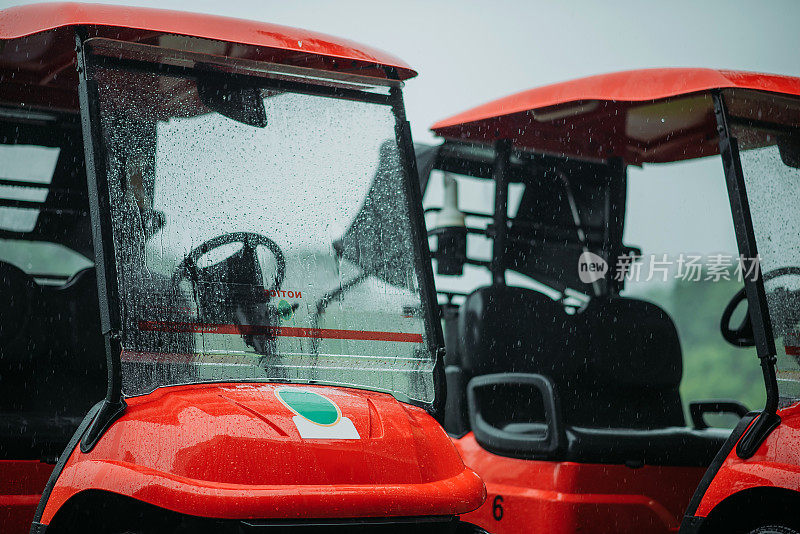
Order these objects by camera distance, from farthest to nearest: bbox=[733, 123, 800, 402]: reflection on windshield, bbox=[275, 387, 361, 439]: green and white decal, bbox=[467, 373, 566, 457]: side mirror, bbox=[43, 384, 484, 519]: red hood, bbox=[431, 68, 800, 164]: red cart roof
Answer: bbox=[467, 373, 566, 457]: side mirror → bbox=[431, 68, 800, 164]: red cart roof → bbox=[733, 123, 800, 402]: reflection on windshield → bbox=[275, 387, 361, 439]: green and white decal → bbox=[43, 384, 484, 519]: red hood

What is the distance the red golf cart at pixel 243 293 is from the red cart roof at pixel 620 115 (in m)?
0.95

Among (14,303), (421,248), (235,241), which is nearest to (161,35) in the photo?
(235,241)

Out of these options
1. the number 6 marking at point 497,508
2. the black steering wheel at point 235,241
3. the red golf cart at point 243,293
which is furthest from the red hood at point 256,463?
the number 6 marking at point 497,508

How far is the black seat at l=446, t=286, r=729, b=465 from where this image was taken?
13.3 feet

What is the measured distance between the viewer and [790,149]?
3.16 meters

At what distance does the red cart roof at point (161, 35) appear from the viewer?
2.37 meters

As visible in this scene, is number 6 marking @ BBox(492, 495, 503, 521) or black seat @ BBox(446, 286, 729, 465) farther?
black seat @ BBox(446, 286, 729, 465)

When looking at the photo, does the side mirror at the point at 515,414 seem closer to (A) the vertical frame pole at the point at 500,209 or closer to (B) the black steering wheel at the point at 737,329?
(A) the vertical frame pole at the point at 500,209

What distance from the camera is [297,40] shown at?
2598 mm

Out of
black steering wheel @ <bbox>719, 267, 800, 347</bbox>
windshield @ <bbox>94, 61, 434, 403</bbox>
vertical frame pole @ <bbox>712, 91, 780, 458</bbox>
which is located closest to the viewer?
windshield @ <bbox>94, 61, 434, 403</bbox>

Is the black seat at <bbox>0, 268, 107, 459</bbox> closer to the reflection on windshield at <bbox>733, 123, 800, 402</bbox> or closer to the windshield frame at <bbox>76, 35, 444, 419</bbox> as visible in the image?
the windshield frame at <bbox>76, 35, 444, 419</bbox>

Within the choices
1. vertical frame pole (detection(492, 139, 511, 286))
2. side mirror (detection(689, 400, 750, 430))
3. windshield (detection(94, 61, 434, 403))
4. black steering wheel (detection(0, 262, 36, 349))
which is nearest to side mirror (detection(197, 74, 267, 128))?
windshield (detection(94, 61, 434, 403))

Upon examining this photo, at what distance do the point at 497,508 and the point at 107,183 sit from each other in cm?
209

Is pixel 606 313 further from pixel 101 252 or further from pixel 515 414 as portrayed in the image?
pixel 101 252
